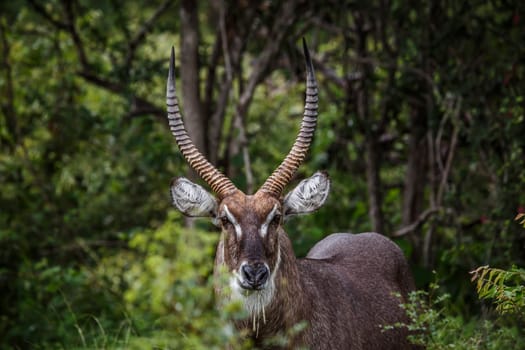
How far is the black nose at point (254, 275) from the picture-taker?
17.1 feet

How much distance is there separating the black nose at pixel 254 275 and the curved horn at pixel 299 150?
70 centimetres

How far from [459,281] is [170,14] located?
4.64m

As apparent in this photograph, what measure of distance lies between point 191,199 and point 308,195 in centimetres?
74

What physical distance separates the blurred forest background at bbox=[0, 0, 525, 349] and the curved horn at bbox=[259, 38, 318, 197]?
5.86 feet

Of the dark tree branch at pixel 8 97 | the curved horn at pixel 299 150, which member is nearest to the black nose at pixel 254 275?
the curved horn at pixel 299 150

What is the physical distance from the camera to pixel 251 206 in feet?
18.3

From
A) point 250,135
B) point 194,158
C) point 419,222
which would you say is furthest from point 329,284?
point 250,135

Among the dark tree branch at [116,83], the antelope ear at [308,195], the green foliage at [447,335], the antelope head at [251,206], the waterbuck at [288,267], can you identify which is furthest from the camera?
the dark tree branch at [116,83]

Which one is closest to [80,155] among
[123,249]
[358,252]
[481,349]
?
[123,249]

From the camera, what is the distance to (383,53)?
33.1 ft

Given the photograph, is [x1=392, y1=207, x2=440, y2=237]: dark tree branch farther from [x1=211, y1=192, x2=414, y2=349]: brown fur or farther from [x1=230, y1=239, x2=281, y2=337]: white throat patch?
[x1=230, y1=239, x2=281, y2=337]: white throat patch

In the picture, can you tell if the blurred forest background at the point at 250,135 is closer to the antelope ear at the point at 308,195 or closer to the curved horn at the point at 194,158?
the curved horn at the point at 194,158

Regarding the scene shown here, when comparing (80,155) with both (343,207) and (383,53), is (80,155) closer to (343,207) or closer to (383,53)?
(343,207)

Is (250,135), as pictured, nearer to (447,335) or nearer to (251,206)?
(251,206)
